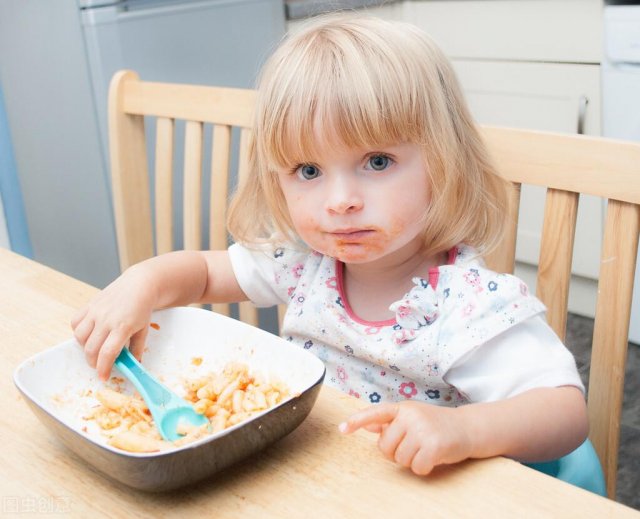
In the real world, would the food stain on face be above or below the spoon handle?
above

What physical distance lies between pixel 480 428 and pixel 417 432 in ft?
0.19

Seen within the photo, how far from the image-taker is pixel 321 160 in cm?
76

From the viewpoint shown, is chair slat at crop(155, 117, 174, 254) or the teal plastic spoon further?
chair slat at crop(155, 117, 174, 254)

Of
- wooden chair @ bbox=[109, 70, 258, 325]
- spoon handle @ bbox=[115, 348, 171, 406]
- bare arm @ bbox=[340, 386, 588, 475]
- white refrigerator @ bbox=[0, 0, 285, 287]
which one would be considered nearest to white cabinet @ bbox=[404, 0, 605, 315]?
white refrigerator @ bbox=[0, 0, 285, 287]

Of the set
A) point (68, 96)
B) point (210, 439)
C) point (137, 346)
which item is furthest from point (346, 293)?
point (68, 96)

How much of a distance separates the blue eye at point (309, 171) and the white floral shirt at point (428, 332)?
5.9 inches

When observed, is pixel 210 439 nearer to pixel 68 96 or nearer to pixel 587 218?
pixel 68 96

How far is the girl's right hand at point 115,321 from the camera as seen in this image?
0.73m

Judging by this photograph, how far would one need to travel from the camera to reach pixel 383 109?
0.74 m

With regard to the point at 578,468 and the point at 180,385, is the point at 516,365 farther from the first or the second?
the point at 180,385

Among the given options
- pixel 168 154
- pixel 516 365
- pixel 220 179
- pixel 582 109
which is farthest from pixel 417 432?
pixel 582 109

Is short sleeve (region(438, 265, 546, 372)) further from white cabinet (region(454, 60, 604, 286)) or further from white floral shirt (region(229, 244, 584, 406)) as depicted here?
white cabinet (region(454, 60, 604, 286))

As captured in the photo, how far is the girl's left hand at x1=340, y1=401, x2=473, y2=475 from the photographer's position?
0.56 metres

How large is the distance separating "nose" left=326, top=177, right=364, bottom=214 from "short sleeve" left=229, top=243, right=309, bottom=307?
24 centimetres
